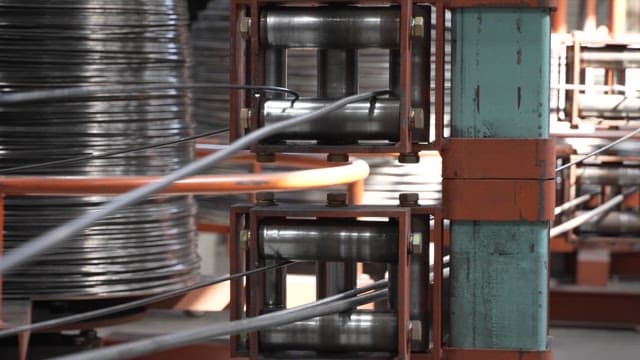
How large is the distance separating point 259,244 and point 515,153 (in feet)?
2.99

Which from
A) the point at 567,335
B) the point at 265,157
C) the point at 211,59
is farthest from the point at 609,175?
the point at 265,157

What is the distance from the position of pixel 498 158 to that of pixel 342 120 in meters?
0.56

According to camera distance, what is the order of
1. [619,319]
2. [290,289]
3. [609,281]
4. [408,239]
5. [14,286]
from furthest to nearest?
[609,281], [619,319], [290,289], [14,286], [408,239]

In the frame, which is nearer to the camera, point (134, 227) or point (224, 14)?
point (134, 227)

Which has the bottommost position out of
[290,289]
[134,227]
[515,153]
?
[290,289]

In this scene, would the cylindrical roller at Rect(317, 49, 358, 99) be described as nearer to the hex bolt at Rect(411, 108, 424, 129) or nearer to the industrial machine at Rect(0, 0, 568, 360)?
the industrial machine at Rect(0, 0, 568, 360)

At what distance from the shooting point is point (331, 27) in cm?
407

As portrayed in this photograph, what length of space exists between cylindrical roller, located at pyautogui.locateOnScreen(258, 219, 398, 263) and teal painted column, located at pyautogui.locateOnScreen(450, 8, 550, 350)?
33cm

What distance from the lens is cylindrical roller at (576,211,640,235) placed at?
9562 millimetres

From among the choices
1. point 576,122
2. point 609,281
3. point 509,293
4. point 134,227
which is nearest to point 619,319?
point 609,281

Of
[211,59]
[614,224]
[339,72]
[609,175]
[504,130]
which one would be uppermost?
[211,59]

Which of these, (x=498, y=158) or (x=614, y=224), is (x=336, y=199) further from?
(x=614, y=224)

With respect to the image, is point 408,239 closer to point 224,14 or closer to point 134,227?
point 134,227

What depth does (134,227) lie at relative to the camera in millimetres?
6070
